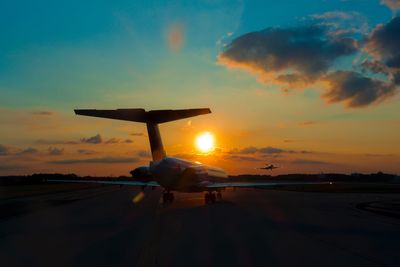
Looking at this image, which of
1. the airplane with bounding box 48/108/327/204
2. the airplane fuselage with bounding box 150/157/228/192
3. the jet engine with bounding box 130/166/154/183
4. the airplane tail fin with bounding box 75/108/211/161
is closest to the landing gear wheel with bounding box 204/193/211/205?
the airplane with bounding box 48/108/327/204

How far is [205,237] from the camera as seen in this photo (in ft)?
50.6

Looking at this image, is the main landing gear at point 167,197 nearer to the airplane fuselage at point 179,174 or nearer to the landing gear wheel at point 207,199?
the airplane fuselage at point 179,174

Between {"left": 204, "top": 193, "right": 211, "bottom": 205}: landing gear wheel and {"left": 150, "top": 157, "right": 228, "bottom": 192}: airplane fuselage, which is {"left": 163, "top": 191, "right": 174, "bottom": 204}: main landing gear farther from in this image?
{"left": 204, "top": 193, "right": 211, "bottom": 205}: landing gear wheel

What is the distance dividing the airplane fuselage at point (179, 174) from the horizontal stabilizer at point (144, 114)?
11.5ft

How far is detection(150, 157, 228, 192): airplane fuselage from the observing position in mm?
33719

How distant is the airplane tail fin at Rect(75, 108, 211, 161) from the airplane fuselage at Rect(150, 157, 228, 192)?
6.88 ft

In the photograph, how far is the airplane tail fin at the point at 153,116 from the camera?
28031 millimetres

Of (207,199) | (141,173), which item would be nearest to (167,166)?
A: (207,199)

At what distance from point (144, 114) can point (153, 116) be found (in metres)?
0.79

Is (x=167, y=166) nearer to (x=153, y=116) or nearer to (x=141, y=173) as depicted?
(x=153, y=116)

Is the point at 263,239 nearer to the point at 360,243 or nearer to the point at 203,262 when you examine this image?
the point at 360,243

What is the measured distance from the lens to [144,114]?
3266 centimetres

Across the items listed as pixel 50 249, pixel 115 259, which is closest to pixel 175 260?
pixel 115 259

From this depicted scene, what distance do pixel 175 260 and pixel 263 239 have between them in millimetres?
4820
